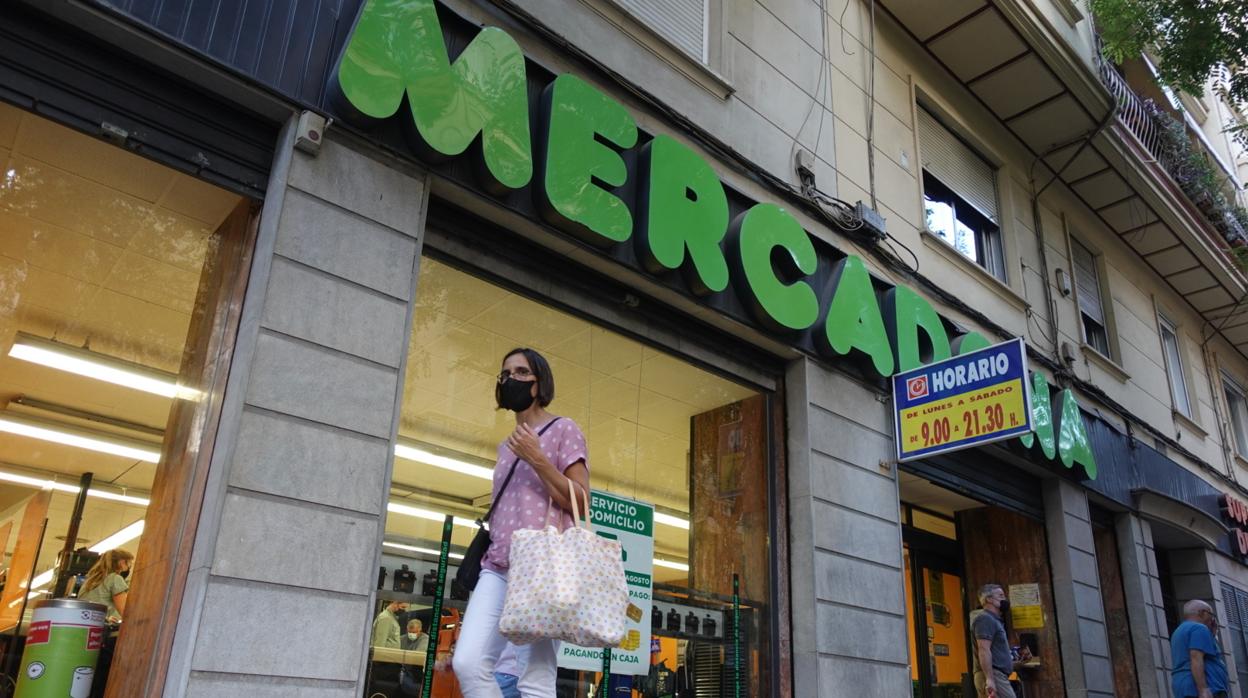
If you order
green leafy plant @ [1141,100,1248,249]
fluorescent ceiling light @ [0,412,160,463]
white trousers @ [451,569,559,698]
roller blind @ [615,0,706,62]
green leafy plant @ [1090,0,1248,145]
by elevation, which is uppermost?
green leafy plant @ [1141,100,1248,249]

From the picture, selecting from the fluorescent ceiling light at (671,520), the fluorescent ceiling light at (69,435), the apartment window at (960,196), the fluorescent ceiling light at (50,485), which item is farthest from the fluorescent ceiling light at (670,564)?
the apartment window at (960,196)

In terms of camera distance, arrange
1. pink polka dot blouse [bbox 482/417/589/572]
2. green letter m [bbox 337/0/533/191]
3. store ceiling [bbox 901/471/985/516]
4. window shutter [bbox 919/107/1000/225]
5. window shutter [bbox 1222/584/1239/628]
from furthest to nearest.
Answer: window shutter [bbox 1222/584/1239/628] < window shutter [bbox 919/107/1000/225] < store ceiling [bbox 901/471/985/516] < green letter m [bbox 337/0/533/191] < pink polka dot blouse [bbox 482/417/589/572]

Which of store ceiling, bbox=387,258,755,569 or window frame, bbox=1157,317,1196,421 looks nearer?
store ceiling, bbox=387,258,755,569

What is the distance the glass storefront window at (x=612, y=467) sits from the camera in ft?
17.3

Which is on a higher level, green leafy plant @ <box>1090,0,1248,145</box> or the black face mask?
green leafy plant @ <box>1090,0,1248,145</box>

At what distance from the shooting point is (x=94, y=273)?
18.2ft

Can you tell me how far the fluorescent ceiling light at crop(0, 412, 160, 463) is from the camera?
5.91 m

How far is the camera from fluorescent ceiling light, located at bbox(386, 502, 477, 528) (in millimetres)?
5094

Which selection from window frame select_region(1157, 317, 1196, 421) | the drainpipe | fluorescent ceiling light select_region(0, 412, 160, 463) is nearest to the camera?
fluorescent ceiling light select_region(0, 412, 160, 463)

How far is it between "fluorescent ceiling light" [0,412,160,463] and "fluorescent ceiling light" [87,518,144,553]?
50 centimetres

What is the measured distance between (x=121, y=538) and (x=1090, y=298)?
12.9 m

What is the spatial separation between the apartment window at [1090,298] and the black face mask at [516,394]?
37.3 ft

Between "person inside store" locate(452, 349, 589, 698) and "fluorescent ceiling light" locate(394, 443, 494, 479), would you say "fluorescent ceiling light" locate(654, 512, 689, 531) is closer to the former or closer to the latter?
"fluorescent ceiling light" locate(394, 443, 494, 479)

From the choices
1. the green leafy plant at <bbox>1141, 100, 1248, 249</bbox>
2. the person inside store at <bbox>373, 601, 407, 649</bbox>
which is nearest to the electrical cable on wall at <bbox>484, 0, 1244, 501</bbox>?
the person inside store at <bbox>373, 601, 407, 649</bbox>
